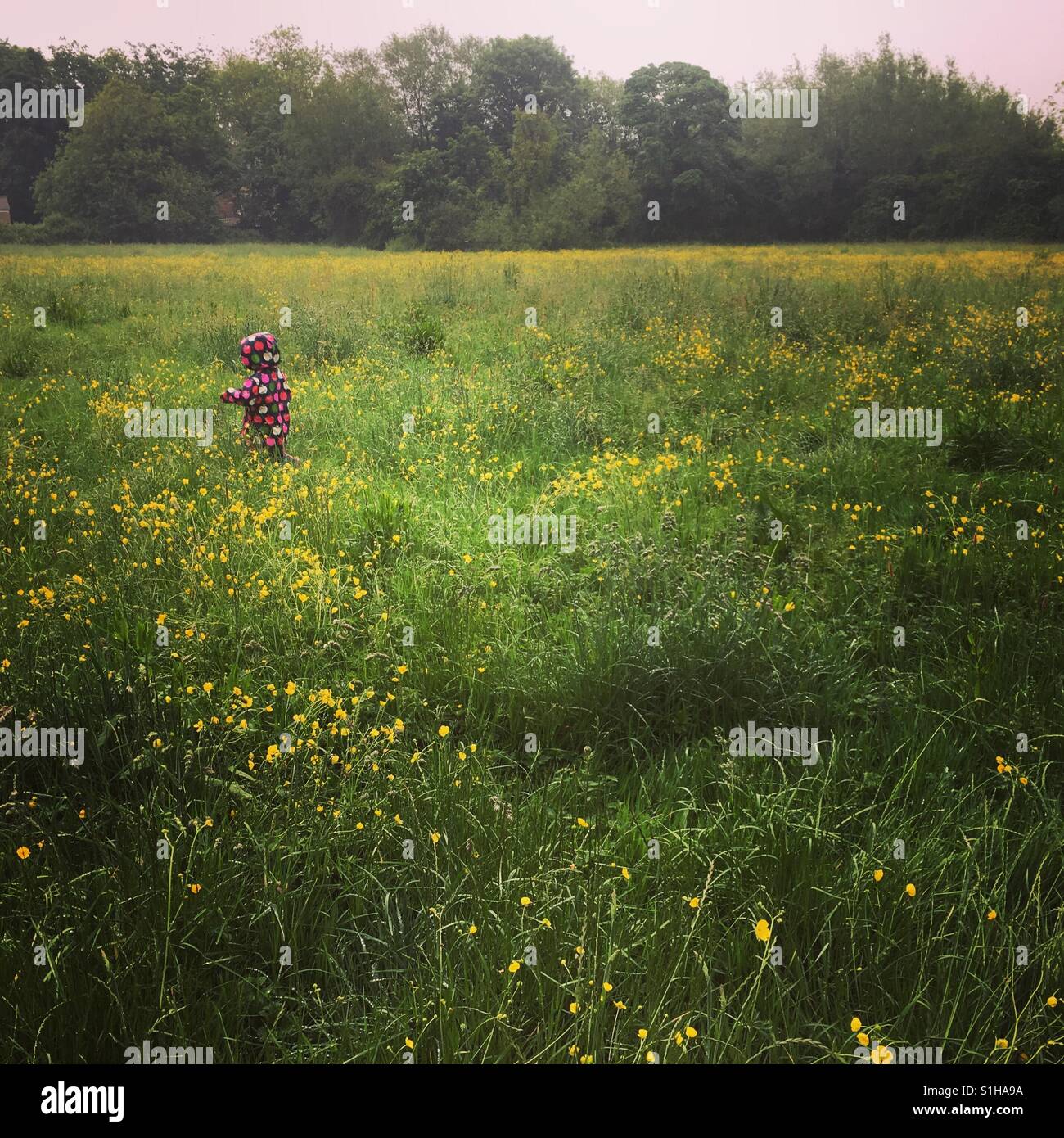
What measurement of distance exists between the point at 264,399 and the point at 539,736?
409 cm

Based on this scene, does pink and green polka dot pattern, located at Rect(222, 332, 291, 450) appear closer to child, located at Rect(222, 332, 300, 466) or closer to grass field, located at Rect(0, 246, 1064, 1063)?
child, located at Rect(222, 332, 300, 466)

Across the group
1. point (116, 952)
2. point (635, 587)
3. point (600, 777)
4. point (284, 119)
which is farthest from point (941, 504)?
point (284, 119)

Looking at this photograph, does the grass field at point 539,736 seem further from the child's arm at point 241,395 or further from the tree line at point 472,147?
the tree line at point 472,147

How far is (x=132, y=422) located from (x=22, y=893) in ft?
Answer: 18.3

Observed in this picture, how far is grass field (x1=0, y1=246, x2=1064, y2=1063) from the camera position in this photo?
78.2 inches

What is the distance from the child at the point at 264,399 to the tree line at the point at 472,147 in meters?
6.18

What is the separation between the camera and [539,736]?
324cm

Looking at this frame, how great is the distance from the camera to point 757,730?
3158 millimetres

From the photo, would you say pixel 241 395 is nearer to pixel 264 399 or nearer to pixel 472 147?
pixel 264 399

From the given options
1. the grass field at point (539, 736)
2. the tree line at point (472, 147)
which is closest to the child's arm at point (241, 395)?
the grass field at point (539, 736)

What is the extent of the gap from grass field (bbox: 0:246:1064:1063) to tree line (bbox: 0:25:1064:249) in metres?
8.23

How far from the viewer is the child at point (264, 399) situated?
5.88 meters

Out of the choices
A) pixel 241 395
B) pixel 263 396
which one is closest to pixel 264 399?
pixel 263 396

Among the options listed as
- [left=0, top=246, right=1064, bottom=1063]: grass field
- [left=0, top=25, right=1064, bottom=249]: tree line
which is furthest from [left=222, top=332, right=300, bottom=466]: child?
[left=0, top=25, right=1064, bottom=249]: tree line
